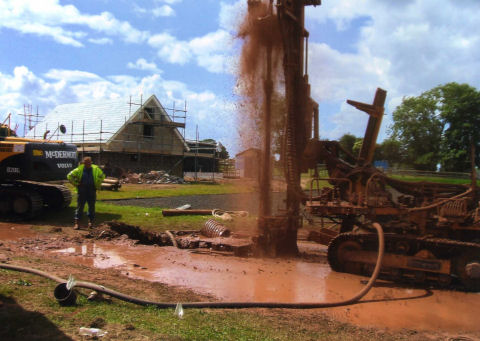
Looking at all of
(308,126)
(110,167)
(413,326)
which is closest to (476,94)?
(110,167)

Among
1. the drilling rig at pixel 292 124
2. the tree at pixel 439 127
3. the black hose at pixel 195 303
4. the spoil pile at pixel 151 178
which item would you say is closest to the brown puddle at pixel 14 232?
the black hose at pixel 195 303

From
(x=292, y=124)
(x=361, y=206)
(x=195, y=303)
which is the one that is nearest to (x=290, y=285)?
(x=361, y=206)

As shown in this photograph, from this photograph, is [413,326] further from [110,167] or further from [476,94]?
[476,94]

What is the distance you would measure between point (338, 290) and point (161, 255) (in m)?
3.75

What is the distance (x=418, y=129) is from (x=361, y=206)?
53.1 m

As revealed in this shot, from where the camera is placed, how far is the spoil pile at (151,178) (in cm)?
3438

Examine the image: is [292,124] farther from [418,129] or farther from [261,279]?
[418,129]

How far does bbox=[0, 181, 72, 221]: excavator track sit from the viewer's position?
13008 millimetres

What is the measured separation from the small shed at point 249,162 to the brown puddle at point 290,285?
2.03 m

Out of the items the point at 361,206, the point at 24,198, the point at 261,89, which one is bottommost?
the point at 24,198

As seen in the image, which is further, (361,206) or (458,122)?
(458,122)

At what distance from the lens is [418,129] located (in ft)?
187

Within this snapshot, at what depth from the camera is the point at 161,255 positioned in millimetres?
9219

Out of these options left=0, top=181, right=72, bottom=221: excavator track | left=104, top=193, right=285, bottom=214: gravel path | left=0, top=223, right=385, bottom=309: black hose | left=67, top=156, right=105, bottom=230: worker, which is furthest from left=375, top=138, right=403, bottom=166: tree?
left=0, top=223, right=385, bottom=309: black hose
